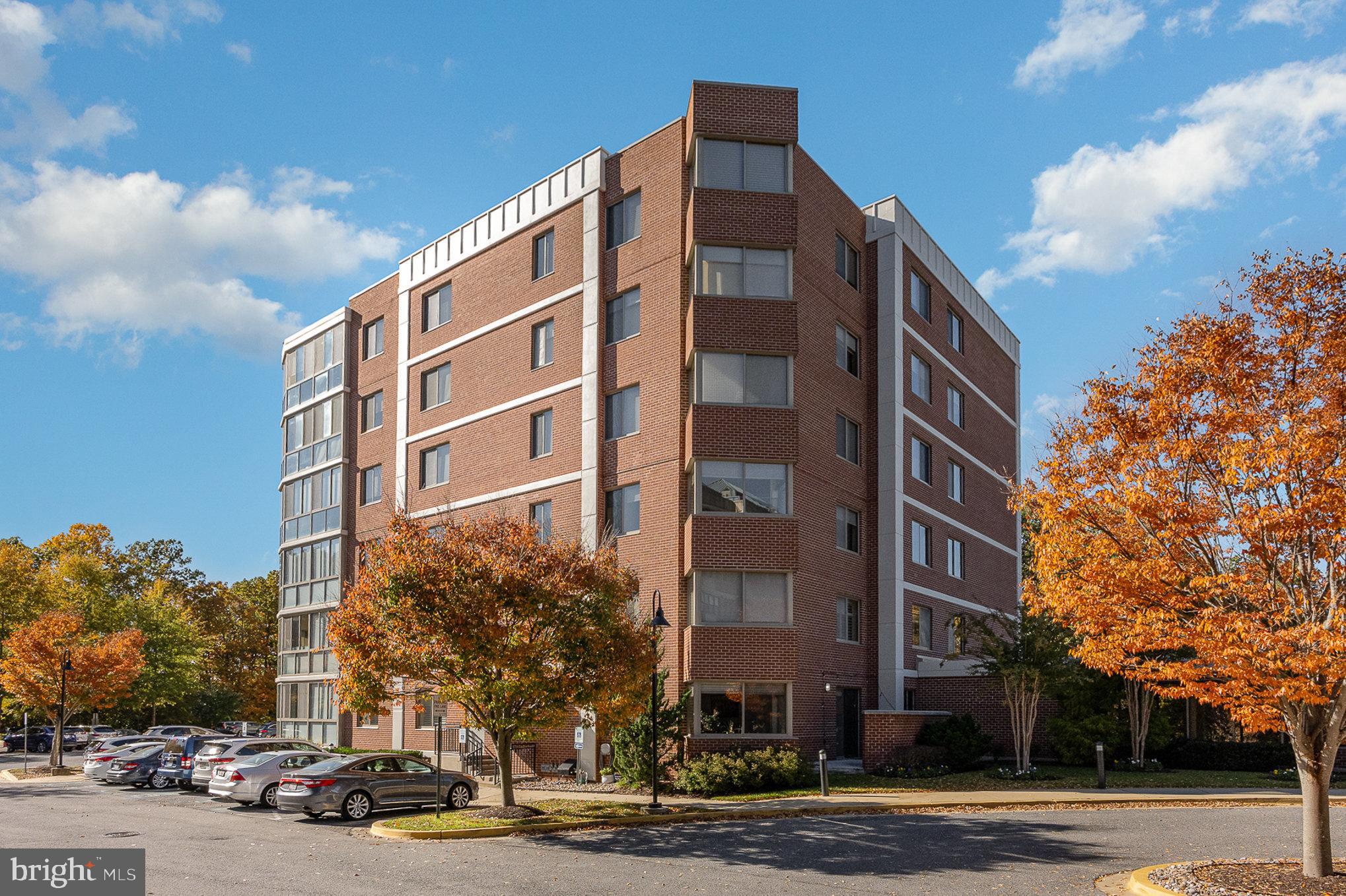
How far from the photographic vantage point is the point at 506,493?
37.9m

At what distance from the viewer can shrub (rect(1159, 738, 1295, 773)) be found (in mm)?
33594

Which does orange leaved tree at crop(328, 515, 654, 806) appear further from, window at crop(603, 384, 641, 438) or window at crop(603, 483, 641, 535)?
window at crop(603, 384, 641, 438)

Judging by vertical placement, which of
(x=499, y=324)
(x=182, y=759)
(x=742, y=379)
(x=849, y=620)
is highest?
(x=499, y=324)

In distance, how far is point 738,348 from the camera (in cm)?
3203

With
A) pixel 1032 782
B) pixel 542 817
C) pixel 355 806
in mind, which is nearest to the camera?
pixel 542 817

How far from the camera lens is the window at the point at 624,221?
114 ft

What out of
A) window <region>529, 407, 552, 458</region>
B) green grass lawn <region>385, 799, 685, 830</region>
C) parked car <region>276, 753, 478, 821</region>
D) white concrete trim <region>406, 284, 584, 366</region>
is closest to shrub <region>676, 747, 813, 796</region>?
green grass lawn <region>385, 799, 685, 830</region>

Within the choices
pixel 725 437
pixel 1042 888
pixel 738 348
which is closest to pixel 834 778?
pixel 725 437

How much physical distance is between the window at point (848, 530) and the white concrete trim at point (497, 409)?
29.8 ft

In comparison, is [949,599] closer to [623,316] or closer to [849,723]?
[849,723]

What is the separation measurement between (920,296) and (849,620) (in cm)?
1254

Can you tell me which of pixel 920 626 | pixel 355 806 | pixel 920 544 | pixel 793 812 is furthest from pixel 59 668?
pixel 793 812

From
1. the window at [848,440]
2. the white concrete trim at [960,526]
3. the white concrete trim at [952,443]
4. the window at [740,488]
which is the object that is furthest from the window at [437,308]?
the white concrete trim at [960,526]

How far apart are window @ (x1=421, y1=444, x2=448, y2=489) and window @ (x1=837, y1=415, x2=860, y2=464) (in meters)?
14.2
